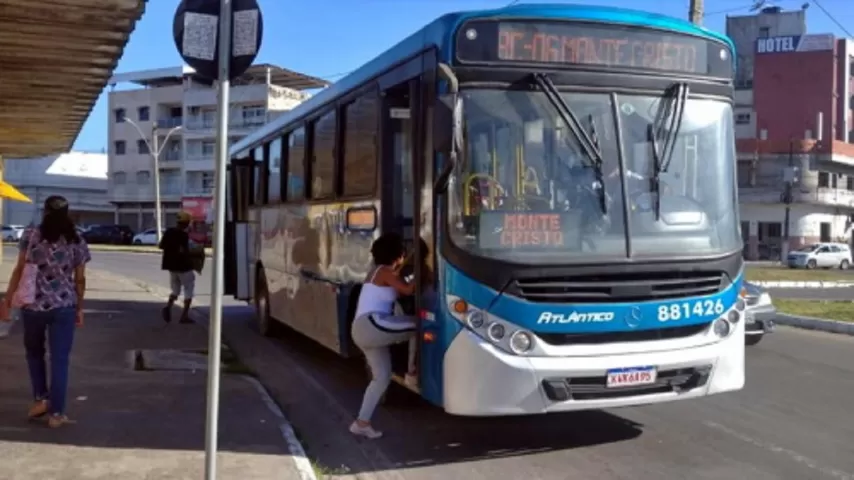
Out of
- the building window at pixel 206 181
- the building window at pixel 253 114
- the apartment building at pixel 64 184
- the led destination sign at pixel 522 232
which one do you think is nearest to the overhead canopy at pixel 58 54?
the led destination sign at pixel 522 232

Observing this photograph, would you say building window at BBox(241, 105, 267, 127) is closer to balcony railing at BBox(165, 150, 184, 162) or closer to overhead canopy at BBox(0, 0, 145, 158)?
balcony railing at BBox(165, 150, 184, 162)

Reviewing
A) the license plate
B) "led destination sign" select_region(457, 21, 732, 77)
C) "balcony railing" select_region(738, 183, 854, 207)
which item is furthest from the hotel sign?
the license plate

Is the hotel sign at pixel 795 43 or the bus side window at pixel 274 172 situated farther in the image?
the hotel sign at pixel 795 43

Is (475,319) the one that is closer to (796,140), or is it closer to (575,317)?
(575,317)

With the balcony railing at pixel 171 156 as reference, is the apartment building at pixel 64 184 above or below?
below

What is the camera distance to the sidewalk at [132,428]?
6043 millimetres

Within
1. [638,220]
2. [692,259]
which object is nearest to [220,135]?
[638,220]

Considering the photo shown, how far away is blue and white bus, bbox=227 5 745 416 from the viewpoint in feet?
20.1

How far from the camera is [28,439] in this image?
21.9ft

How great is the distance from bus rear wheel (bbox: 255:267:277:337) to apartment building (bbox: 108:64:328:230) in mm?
55068

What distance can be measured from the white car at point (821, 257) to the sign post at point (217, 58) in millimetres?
48503

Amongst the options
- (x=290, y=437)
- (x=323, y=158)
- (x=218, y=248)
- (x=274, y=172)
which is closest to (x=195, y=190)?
(x=274, y=172)

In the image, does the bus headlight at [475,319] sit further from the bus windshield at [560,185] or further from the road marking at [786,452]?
the road marking at [786,452]

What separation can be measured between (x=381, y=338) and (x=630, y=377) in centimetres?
187
